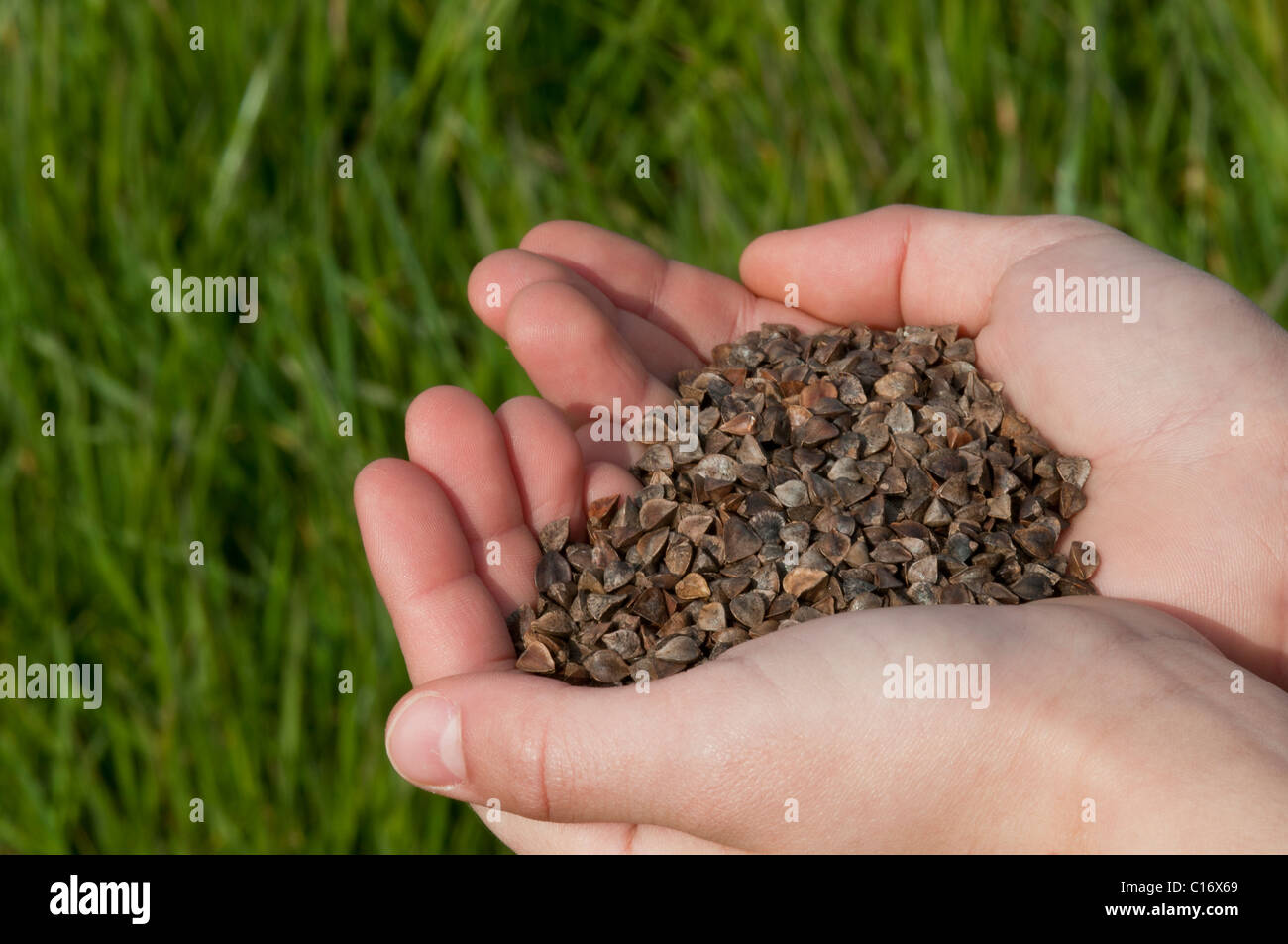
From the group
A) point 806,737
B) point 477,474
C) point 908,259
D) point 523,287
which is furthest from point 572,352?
point 806,737

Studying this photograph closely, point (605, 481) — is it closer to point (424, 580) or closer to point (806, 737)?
point (424, 580)

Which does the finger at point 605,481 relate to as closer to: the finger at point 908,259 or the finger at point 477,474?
the finger at point 477,474

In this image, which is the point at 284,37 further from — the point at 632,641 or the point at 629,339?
the point at 632,641

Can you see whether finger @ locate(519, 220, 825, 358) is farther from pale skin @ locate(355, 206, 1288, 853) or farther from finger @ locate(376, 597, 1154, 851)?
finger @ locate(376, 597, 1154, 851)

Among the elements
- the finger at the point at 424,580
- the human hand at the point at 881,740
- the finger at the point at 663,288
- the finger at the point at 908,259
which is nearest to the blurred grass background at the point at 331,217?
the finger at the point at 663,288

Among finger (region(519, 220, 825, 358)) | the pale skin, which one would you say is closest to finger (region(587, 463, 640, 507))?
the pale skin

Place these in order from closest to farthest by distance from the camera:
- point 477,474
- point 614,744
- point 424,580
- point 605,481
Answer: point 614,744 < point 424,580 < point 477,474 < point 605,481
